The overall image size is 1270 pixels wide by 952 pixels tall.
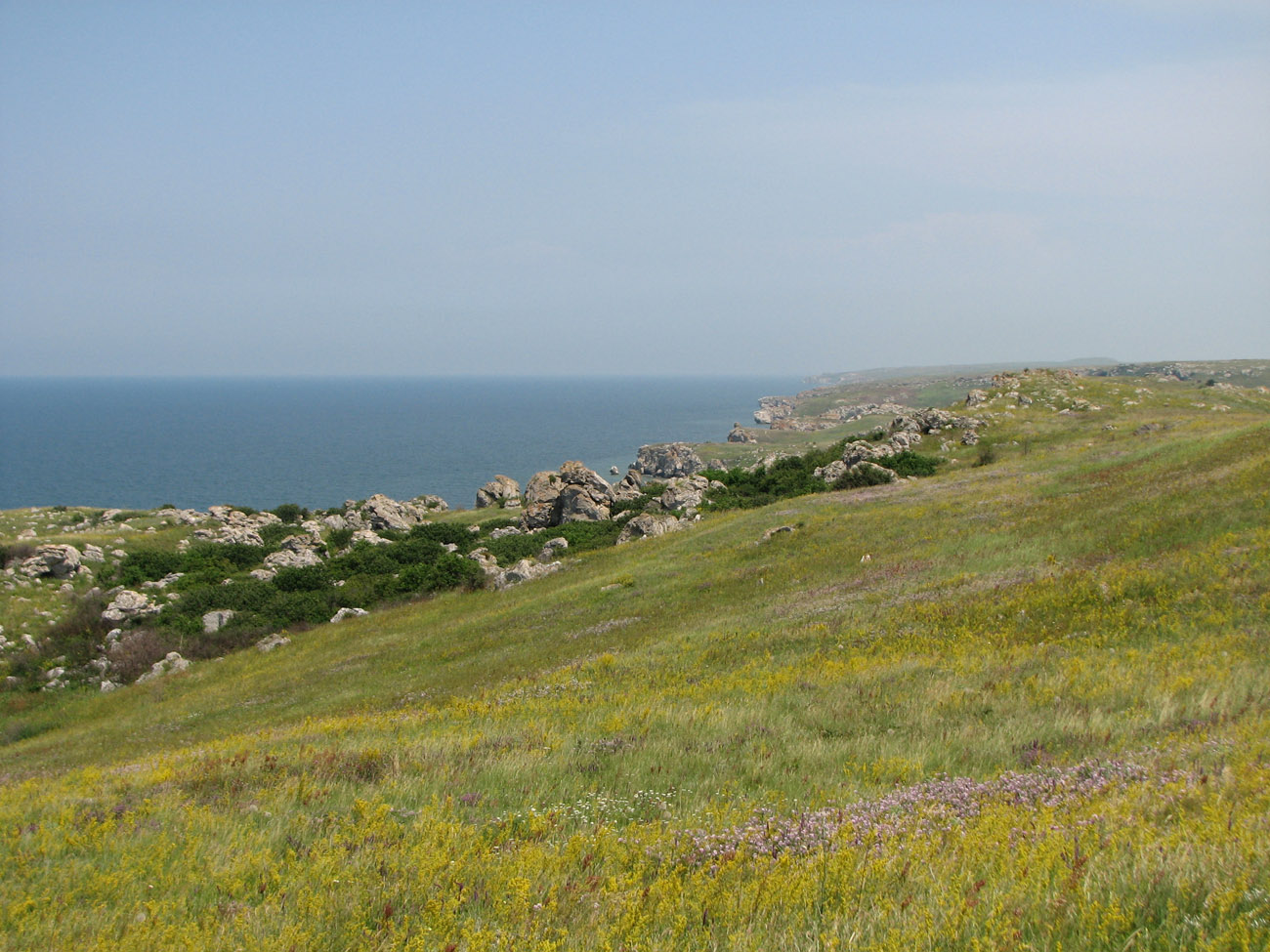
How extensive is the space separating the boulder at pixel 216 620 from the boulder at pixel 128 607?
12.0 feet

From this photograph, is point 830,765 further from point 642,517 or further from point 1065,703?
point 642,517

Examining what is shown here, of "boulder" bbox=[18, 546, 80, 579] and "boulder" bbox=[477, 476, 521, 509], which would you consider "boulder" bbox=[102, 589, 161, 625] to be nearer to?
"boulder" bbox=[18, 546, 80, 579]

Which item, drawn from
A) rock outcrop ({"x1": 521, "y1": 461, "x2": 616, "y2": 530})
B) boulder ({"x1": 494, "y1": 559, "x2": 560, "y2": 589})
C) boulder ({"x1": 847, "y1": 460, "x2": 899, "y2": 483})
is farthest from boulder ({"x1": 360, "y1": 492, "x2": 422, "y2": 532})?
boulder ({"x1": 847, "y1": 460, "x2": 899, "y2": 483})

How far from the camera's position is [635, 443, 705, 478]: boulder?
99.6m

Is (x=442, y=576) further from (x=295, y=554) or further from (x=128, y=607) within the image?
(x=128, y=607)

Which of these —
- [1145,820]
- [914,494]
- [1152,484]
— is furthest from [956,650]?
[914,494]

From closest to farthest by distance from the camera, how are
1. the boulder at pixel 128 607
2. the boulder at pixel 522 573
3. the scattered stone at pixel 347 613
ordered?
the scattered stone at pixel 347 613
the boulder at pixel 128 607
the boulder at pixel 522 573

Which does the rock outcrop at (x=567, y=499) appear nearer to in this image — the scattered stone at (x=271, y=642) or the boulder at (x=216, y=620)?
the boulder at (x=216, y=620)

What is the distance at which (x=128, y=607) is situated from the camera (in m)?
35.0

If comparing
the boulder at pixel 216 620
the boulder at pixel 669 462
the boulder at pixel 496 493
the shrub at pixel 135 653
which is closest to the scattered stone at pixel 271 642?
the boulder at pixel 216 620

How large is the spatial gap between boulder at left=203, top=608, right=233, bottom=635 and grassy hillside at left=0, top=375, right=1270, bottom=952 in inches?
543

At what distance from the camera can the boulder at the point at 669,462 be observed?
3922 inches

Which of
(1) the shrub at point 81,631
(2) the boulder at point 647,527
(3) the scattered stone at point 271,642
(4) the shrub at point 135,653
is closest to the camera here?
(4) the shrub at point 135,653

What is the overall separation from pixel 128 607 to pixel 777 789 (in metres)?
40.0
